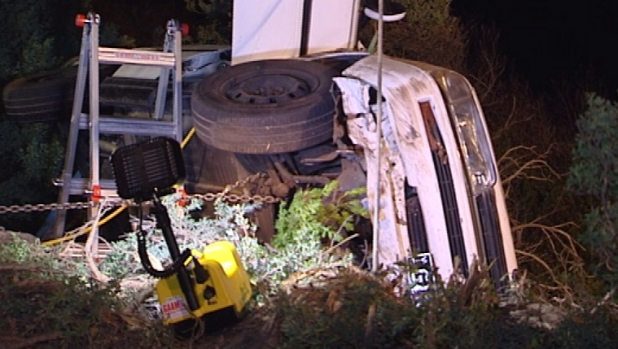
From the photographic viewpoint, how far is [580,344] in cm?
371

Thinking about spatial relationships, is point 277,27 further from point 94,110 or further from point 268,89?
point 94,110

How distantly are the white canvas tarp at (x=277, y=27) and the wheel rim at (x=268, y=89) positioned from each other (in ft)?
2.35

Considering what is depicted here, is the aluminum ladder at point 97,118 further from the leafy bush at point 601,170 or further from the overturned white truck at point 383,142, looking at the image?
the leafy bush at point 601,170

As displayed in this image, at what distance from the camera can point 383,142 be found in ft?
16.5

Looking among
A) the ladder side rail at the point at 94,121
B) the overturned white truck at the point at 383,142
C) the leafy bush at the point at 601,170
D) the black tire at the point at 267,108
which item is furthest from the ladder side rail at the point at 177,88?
the leafy bush at the point at 601,170

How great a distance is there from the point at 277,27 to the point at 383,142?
1.73m

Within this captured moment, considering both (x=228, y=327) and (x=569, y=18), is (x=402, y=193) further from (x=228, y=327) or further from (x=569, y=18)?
(x=569, y=18)

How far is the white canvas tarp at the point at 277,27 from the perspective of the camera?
6473 mm

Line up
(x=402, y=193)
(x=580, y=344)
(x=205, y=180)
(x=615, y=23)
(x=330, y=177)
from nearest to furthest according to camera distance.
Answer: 1. (x=580, y=344)
2. (x=402, y=193)
3. (x=330, y=177)
4. (x=205, y=180)
5. (x=615, y=23)

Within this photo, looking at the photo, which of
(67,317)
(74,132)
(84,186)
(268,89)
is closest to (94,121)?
(74,132)

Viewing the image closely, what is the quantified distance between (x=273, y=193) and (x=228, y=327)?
1.33 m

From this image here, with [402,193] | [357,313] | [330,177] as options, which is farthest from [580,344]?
[330,177]

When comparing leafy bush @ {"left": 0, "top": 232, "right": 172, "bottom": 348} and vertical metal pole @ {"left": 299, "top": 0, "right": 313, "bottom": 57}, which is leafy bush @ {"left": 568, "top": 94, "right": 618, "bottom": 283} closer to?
leafy bush @ {"left": 0, "top": 232, "right": 172, "bottom": 348}

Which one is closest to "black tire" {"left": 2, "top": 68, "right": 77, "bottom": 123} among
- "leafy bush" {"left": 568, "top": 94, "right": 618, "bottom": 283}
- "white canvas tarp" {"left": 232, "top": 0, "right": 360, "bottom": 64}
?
"white canvas tarp" {"left": 232, "top": 0, "right": 360, "bottom": 64}
